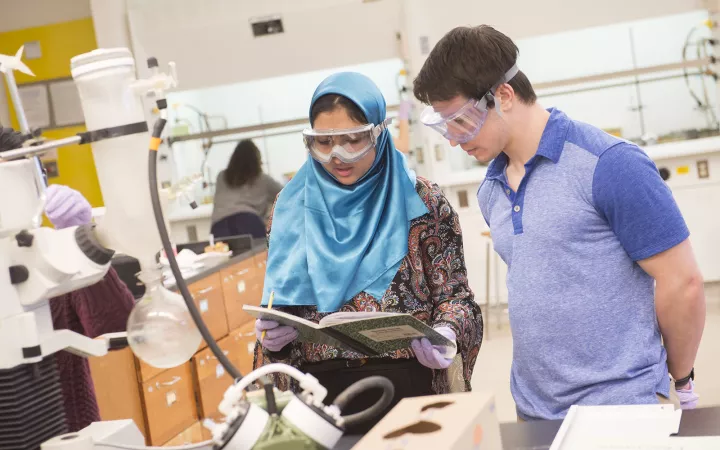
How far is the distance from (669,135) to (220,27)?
3660mm

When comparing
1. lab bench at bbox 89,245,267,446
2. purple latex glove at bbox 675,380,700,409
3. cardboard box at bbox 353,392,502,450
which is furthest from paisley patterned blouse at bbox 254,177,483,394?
lab bench at bbox 89,245,267,446

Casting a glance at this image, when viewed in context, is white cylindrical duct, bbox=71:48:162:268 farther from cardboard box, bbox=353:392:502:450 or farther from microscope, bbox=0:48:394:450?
cardboard box, bbox=353:392:502:450

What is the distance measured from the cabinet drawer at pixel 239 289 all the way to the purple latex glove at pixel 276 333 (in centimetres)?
289

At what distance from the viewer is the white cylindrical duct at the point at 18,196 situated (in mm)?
1229

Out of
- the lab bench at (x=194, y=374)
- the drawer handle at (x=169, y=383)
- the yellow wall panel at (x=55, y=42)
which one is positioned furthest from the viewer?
the yellow wall panel at (x=55, y=42)

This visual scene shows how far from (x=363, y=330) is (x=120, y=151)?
2.31 ft

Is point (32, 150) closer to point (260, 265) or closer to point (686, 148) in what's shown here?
point (260, 265)

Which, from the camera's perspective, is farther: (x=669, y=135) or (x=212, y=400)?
(x=669, y=135)

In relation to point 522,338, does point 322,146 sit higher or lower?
higher

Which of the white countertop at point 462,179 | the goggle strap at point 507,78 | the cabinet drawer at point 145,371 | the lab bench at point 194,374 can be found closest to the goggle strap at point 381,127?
the goggle strap at point 507,78

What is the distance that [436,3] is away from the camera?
20.8 ft

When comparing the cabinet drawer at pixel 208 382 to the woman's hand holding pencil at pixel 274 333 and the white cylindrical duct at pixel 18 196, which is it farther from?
the white cylindrical duct at pixel 18 196

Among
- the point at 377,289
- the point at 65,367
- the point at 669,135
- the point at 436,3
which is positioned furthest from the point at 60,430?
the point at 669,135

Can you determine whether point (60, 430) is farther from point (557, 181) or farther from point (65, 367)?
point (557, 181)
